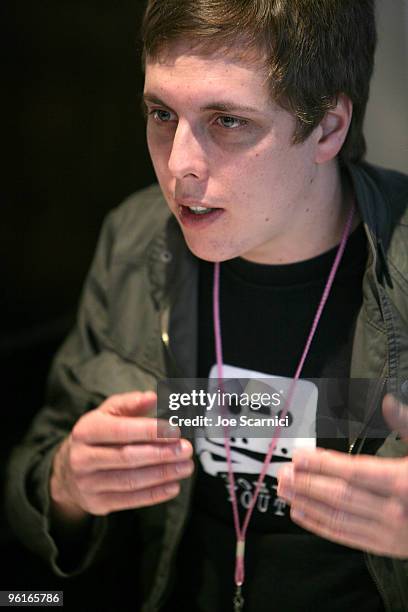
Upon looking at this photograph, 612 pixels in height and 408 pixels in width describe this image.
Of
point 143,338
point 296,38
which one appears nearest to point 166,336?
point 143,338

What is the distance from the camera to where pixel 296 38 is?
109 cm

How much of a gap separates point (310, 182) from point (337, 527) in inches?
21.8

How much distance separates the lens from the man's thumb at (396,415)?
1.05 metres

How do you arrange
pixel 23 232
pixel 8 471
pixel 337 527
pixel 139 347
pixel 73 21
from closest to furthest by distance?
pixel 337 527 → pixel 139 347 → pixel 8 471 → pixel 73 21 → pixel 23 232

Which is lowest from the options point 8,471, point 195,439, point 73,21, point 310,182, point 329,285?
point 8,471

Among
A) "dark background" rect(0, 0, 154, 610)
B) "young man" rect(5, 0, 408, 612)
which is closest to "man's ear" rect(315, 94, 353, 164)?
"young man" rect(5, 0, 408, 612)

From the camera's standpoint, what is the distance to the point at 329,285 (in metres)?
1.30

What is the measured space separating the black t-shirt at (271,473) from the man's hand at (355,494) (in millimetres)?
198

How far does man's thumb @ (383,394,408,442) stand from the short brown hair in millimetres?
428

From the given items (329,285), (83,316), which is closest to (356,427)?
(329,285)

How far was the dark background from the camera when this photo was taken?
Result: 6.06 ft

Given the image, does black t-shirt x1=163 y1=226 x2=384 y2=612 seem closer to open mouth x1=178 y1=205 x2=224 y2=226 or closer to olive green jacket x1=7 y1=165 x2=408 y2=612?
olive green jacket x1=7 y1=165 x2=408 y2=612

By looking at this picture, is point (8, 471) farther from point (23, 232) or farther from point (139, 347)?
point (23, 232)

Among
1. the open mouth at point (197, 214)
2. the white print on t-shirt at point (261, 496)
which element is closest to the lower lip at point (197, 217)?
the open mouth at point (197, 214)
